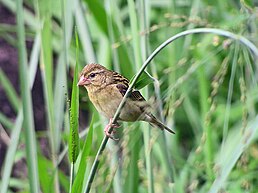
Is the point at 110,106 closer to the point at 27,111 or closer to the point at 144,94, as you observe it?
the point at 144,94

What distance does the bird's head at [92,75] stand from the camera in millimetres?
1888

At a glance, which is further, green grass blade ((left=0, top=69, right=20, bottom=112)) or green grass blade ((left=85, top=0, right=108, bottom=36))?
green grass blade ((left=0, top=69, right=20, bottom=112))

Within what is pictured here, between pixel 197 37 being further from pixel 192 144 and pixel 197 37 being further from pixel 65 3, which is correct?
pixel 65 3

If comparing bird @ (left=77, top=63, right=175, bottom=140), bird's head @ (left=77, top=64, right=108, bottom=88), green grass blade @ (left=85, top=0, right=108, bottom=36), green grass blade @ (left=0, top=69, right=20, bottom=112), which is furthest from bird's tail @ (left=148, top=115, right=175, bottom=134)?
green grass blade @ (left=0, top=69, right=20, bottom=112)

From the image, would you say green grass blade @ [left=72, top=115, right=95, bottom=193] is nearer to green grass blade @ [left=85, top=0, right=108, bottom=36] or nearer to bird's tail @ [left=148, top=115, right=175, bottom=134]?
bird's tail @ [left=148, top=115, right=175, bottom=134]

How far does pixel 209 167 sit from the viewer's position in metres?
2.36

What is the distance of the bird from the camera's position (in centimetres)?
183

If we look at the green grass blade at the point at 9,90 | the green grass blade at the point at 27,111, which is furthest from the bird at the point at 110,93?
the green grass blade at the point at 9,90

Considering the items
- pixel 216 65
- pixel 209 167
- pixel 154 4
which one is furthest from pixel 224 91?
pixel 209 167

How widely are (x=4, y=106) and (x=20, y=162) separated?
35 cm

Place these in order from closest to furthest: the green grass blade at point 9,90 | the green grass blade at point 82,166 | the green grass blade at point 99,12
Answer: the green grass blade at point 82,166 < the green grass blade at point 99,12 < the green grass blade at point 9,90

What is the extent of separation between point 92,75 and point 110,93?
0.09 m

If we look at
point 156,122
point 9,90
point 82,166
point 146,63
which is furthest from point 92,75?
point 9,90

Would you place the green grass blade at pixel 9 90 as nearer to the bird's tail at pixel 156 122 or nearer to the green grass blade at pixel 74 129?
the bird's tail at pixel 156 122
